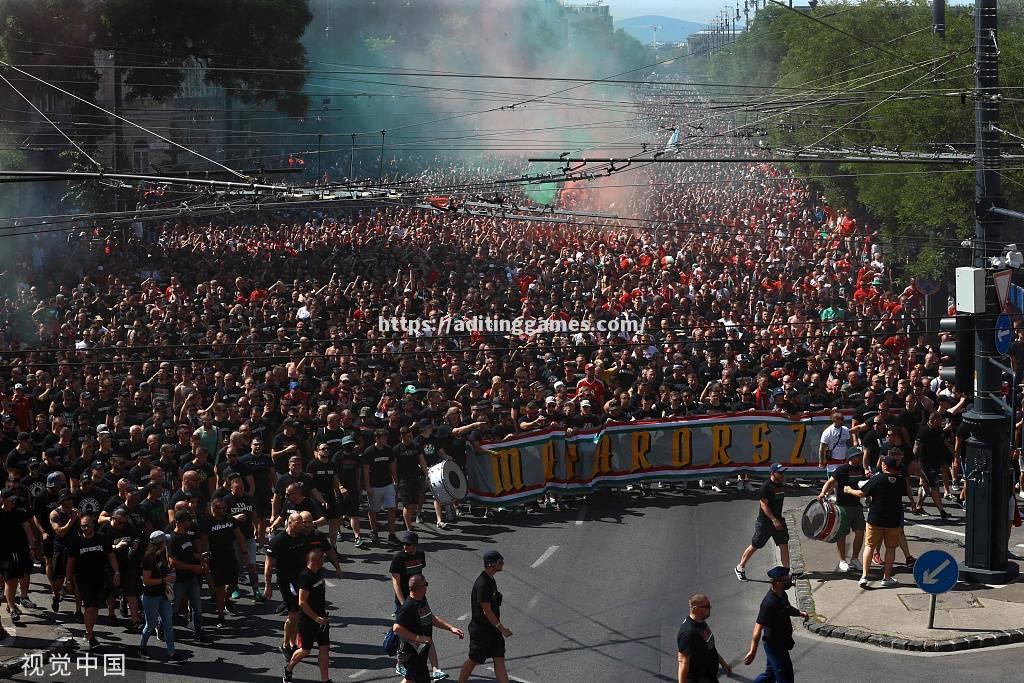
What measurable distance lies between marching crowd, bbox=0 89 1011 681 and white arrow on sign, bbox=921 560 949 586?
155 inches

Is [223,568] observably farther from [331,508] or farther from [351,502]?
[351,502]

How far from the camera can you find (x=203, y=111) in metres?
56.6

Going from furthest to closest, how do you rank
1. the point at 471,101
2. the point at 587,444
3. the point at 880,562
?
the point at 471,101, the point at 587,444, the point at 880,562

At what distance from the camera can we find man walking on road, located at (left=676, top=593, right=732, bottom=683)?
399 inches

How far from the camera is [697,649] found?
1013cm

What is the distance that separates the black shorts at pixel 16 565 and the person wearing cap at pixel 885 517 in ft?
27.5

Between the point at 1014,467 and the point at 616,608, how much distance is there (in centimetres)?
792

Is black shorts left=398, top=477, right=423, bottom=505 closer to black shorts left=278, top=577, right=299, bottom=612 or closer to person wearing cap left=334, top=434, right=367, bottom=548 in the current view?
person wearing cap left=334, top=434, right=367, bottom=548

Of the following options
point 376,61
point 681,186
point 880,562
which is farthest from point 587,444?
point 376,61

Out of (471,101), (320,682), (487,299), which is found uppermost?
(471,101)

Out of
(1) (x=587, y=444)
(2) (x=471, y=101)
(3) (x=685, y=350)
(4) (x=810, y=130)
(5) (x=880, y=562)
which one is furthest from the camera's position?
(2) (x=471, y=101)

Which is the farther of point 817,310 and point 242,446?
point 817,310

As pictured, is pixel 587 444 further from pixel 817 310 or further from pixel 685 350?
pixel 817 310

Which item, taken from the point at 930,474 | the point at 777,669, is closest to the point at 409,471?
the point at 930,474
